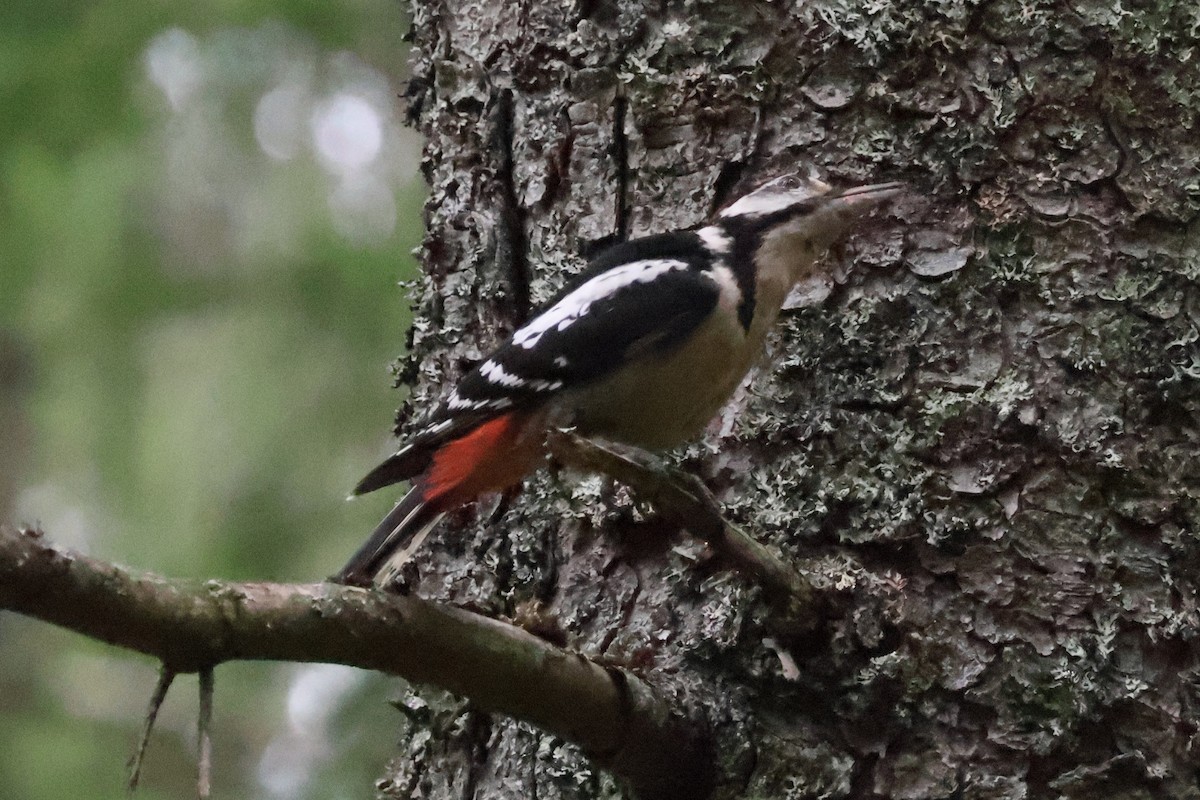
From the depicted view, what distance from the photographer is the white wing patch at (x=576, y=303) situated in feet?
8.55

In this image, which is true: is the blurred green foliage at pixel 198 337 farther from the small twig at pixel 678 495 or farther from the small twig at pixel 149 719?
the small twig at pixel 149 719

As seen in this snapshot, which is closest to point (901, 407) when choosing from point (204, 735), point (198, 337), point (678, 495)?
point (678, 495)

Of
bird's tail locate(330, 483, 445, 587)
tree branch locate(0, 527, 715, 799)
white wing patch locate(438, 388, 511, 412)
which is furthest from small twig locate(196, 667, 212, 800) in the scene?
white wing patch locate(438, 388, 511, 412)

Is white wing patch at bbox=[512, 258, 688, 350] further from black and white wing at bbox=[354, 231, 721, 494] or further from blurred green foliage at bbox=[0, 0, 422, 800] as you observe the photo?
blurred green foliage at bbox=[0, 0, 422, 800]

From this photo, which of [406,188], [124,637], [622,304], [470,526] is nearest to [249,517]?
[406,188]

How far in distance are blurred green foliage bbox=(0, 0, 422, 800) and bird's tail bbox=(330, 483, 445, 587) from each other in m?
2.25

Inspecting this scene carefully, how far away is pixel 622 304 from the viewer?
2635mm

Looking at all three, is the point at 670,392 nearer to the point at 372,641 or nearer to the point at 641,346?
the point at 641,346

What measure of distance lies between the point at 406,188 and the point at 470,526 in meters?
2.52

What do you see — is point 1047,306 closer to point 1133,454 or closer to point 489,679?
point 1133,454

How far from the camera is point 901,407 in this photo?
2.45 meters

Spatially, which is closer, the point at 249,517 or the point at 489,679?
the point at 489,679

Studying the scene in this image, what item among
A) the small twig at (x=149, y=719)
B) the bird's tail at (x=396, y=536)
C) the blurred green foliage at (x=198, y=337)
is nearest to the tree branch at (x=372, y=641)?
the small twig at (x=149, y=719)

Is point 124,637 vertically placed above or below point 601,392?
below
